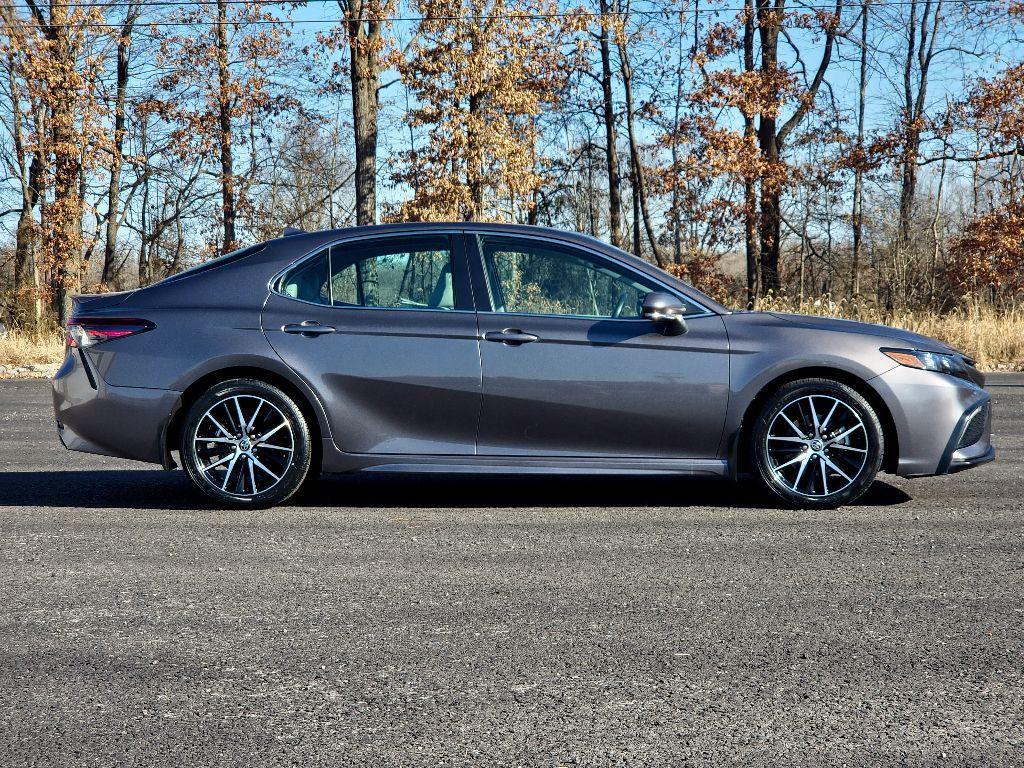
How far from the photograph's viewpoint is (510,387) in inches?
246

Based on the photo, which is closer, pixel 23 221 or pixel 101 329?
pixel 101 329

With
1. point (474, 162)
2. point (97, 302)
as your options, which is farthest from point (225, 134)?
point (97, 302)

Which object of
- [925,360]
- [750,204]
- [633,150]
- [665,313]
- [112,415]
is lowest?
[112,415]

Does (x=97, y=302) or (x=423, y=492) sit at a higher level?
(x=97, y=302)

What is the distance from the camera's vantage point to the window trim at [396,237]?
641 cm

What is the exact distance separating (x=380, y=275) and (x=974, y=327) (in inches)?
610

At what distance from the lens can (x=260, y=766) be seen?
2.88 metres

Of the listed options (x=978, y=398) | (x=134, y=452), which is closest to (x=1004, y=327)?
(x=978, y=398)

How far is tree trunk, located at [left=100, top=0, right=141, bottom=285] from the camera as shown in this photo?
2967 centimetres

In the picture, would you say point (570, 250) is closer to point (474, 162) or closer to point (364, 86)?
point (474, 162)

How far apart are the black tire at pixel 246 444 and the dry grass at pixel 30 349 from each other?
1433 centimetres

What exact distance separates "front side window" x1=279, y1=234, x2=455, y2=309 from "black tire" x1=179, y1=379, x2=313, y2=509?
2.12 ft

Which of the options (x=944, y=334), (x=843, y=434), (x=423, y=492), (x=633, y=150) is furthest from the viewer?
(x=633, y=150)

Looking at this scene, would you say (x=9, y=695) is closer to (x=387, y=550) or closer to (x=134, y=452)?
(x=387, y=550)
